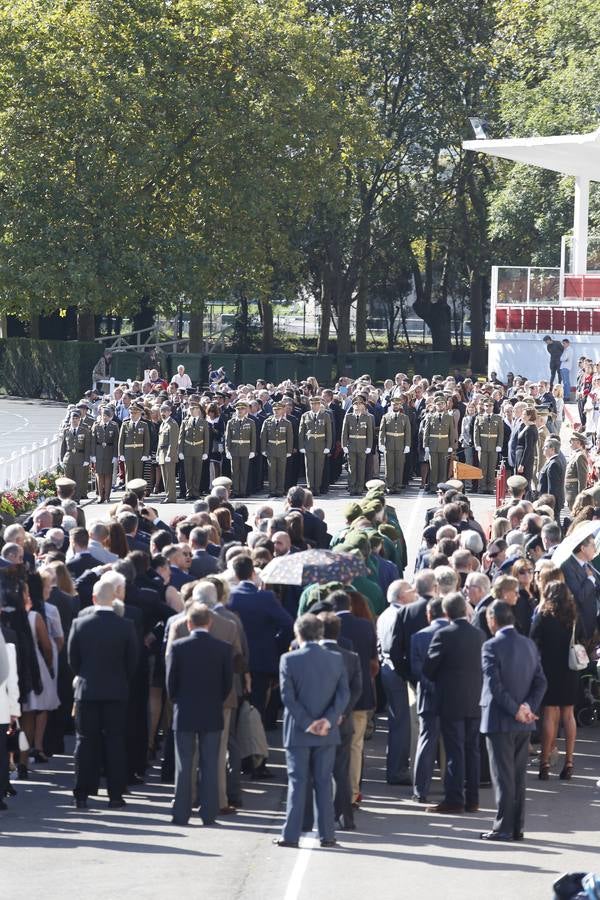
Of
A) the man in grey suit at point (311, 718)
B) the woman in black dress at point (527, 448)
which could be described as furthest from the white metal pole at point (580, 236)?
the man in grey suit at point (311, 718)

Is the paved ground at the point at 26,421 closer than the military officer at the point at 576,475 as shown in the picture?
No

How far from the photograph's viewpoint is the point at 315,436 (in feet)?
85.2

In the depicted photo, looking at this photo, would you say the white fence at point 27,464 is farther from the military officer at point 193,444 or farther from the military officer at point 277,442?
the military officer at point 277,442

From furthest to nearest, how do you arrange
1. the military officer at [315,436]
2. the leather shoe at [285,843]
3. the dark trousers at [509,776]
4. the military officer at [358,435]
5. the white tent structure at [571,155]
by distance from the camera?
1. the white tent structure at [571,155]
2. the military officer at [358,435]
3. the military officer at [315,436]
4. the dark trousers at [509,776]
5. the leather shoe at [285,843]

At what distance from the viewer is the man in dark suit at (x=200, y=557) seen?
1263 centimetres

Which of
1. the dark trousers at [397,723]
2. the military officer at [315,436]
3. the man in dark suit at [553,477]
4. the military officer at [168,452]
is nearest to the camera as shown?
the dark trousers at [397,723]

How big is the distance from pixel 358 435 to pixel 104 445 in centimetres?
408

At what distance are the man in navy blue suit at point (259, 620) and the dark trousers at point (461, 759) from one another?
1.42 metres

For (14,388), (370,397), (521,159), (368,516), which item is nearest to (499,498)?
(370,397)

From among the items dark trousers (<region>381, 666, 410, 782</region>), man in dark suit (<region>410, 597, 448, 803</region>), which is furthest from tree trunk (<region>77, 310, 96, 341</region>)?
Result: man in dark suit (<region>410, 597, 448, 803</region>)

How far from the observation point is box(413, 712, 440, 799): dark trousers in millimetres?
10797

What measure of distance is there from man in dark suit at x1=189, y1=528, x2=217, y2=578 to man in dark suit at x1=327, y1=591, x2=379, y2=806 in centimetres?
213

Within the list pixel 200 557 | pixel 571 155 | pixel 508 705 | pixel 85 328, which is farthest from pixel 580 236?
pixel 508 705

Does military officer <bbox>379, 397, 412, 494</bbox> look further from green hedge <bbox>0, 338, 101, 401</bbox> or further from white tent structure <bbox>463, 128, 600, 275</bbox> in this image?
green hedge <bbox>0, 338, 101, 401</bbox>
